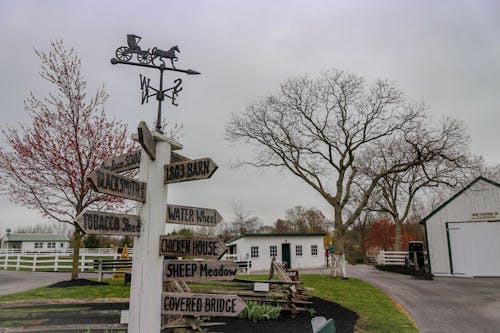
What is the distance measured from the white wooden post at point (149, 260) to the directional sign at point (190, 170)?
10 centimetres

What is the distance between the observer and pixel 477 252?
19469mm

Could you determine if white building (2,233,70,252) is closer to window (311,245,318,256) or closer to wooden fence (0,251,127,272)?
wooden fence (0,251,127,272)

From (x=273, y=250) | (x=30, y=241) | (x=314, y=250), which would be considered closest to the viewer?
A: (x=273, y=250)

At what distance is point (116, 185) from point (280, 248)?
2918 cm

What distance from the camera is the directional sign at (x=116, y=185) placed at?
106 inches

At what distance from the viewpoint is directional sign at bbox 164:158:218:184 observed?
10.2 ft

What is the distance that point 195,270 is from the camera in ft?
10.6

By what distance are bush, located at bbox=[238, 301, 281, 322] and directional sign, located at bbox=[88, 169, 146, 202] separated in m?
6.04

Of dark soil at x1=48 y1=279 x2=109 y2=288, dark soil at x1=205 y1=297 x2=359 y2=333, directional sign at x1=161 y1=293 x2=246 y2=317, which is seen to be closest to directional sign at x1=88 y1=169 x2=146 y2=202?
directional sign at x1=161 y1=293 x2=246 y2=317

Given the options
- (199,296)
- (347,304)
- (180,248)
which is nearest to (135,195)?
(180,248)

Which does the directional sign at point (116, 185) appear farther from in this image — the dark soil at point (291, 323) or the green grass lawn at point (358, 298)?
the green grass lawn at point (358, 298)

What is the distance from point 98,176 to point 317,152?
18274 mm

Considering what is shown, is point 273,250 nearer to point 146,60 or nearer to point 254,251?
point 254,251

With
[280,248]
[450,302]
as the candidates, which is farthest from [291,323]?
[280,248]
